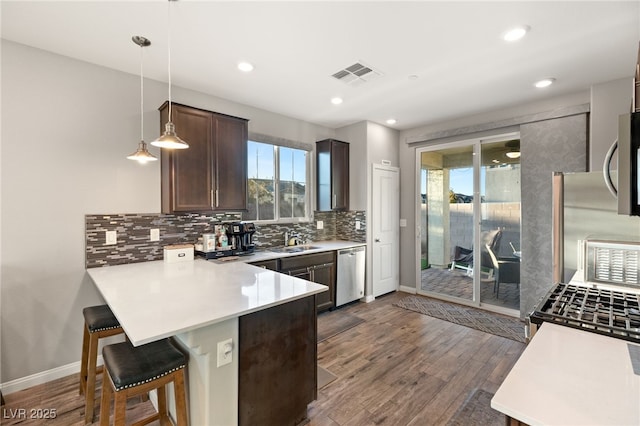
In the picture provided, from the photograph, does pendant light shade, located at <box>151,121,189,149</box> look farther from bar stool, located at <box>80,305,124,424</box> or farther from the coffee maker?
the coffee maker

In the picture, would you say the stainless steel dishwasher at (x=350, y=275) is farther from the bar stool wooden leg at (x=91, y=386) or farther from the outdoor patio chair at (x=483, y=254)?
the bar stool wooden leg at (x=91, y=386)

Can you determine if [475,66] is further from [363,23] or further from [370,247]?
[370,247]

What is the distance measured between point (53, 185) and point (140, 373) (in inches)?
78.6

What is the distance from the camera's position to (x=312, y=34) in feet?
7.36

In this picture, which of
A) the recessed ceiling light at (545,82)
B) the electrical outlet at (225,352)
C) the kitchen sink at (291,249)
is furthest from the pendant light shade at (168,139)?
the recessed ceiling light at (545,82)

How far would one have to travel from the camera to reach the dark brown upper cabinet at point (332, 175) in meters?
4.40

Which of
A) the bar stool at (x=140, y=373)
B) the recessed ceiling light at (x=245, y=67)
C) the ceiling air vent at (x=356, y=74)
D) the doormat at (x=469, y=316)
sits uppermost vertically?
the ceiling air vent at (x=356, y=74)

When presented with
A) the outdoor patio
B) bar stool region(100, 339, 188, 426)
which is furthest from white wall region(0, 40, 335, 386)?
the outdoor patio

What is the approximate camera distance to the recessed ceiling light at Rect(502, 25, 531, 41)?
2139 mm

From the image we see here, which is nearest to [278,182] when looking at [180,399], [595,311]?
[180,399]

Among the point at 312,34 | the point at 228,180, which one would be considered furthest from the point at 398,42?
the point at 228,180

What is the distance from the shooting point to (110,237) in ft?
8.87

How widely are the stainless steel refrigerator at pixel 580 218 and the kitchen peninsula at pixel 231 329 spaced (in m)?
2.06

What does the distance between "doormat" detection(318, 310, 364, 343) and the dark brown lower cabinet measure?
1.25 metres
